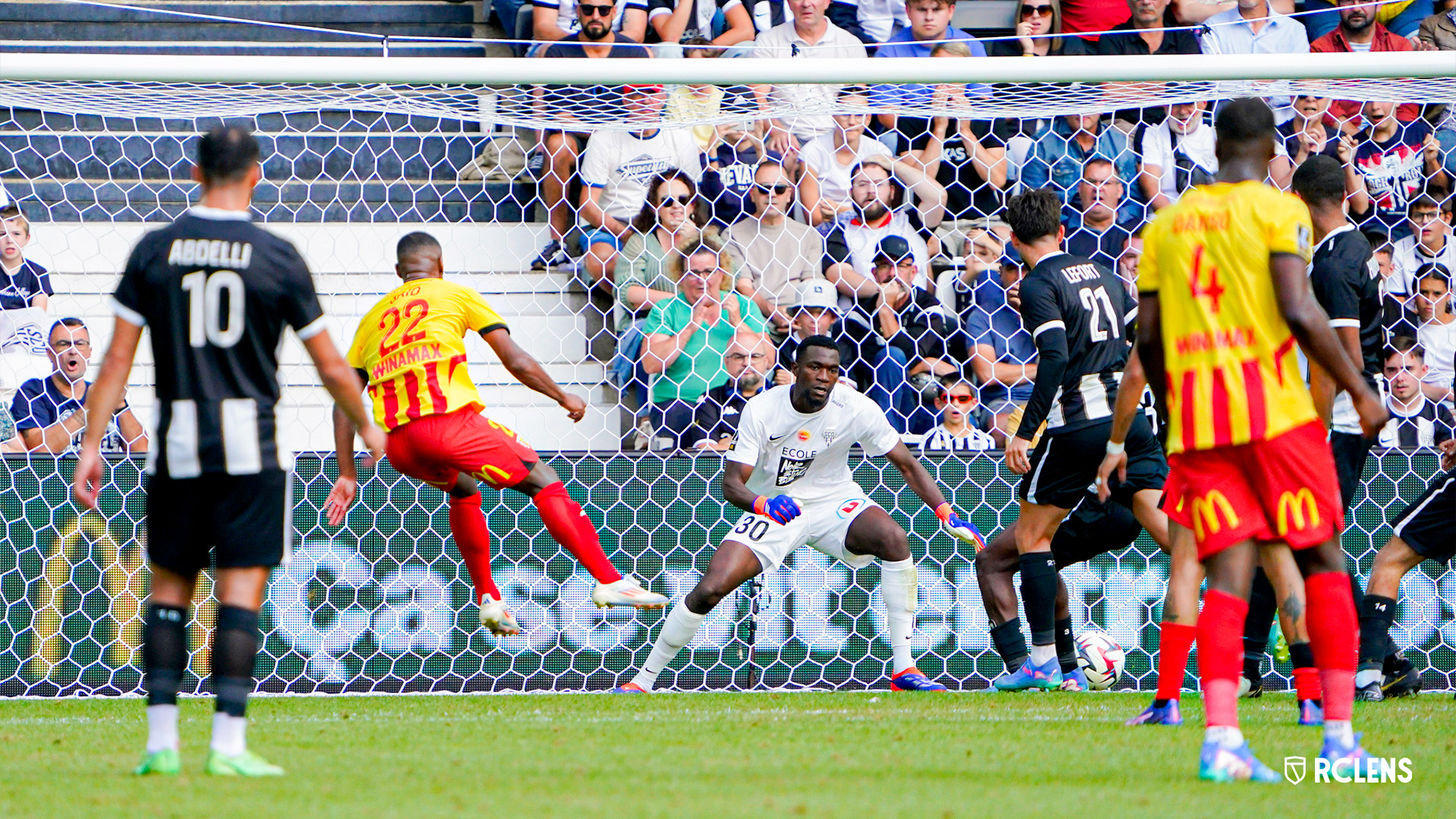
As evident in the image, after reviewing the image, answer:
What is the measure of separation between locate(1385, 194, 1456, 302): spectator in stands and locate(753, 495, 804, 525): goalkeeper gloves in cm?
405

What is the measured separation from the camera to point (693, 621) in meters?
7.35

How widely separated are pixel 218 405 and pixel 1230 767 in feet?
9.38

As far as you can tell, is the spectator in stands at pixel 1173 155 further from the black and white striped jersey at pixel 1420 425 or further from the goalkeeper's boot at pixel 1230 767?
the goalkeeper's boot at pixel 1230 767

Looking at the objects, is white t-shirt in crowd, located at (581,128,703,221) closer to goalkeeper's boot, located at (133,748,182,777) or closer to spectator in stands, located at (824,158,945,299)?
spectator in stands, located at (824,158,945,299)

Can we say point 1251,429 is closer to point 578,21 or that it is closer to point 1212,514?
point 1212,514

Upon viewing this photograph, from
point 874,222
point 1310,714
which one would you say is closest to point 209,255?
point 1310,714

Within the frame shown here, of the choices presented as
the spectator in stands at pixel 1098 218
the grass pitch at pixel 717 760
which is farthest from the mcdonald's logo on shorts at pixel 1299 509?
the spectator in stands at pixel 1098 218

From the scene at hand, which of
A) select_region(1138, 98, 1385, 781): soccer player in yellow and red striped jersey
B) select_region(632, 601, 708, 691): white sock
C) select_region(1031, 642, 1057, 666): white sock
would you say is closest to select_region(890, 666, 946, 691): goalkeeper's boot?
select_region(1031, 642, 1057, 666): white sock

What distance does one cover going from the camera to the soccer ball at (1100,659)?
23.4 ft

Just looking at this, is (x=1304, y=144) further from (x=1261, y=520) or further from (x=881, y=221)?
(x=1261, y=520)

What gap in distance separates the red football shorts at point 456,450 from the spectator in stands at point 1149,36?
552 centimetres

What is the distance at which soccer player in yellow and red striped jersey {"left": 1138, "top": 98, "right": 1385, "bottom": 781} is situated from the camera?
4.04 meters

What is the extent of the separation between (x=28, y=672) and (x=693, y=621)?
3.46 meters

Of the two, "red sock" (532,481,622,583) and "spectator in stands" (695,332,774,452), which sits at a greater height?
"spectator in stands" (695,332,774,452)
